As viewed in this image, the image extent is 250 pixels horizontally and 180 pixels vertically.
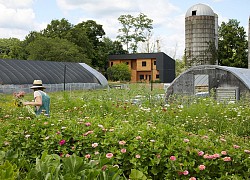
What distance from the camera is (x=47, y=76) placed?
84.5 ft

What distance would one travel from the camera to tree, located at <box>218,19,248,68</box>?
35406mm

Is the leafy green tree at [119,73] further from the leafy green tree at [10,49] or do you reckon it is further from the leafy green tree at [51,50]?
the leafy green tree at [10,49]

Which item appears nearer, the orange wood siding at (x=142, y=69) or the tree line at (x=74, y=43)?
the tree line at (x=74, y=43)

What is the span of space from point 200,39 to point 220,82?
1490 cm

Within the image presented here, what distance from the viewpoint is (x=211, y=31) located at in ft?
96.7

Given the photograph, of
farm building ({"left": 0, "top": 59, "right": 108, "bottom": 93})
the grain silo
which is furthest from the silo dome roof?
farm building ({"left": 0, "top": 59, "right": 108, "bottom": 93})

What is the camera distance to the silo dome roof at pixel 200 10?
2956 centimetres

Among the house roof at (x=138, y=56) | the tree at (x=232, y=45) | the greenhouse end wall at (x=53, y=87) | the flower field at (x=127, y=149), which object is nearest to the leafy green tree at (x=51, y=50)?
the greenhouse end wall at (x=53, y=87)

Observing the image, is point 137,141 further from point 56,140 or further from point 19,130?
point 19,130

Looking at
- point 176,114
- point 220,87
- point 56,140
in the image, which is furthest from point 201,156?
point 220,87

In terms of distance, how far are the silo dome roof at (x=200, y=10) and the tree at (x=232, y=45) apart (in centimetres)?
648

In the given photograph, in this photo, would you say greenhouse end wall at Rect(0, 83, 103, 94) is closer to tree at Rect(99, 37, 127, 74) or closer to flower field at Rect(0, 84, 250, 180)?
flower field at Rect(0, 84, 250, 180)

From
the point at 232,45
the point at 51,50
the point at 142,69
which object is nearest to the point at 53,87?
the point at 51,50

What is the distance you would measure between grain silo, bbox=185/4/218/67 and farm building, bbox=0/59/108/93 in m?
7.59
